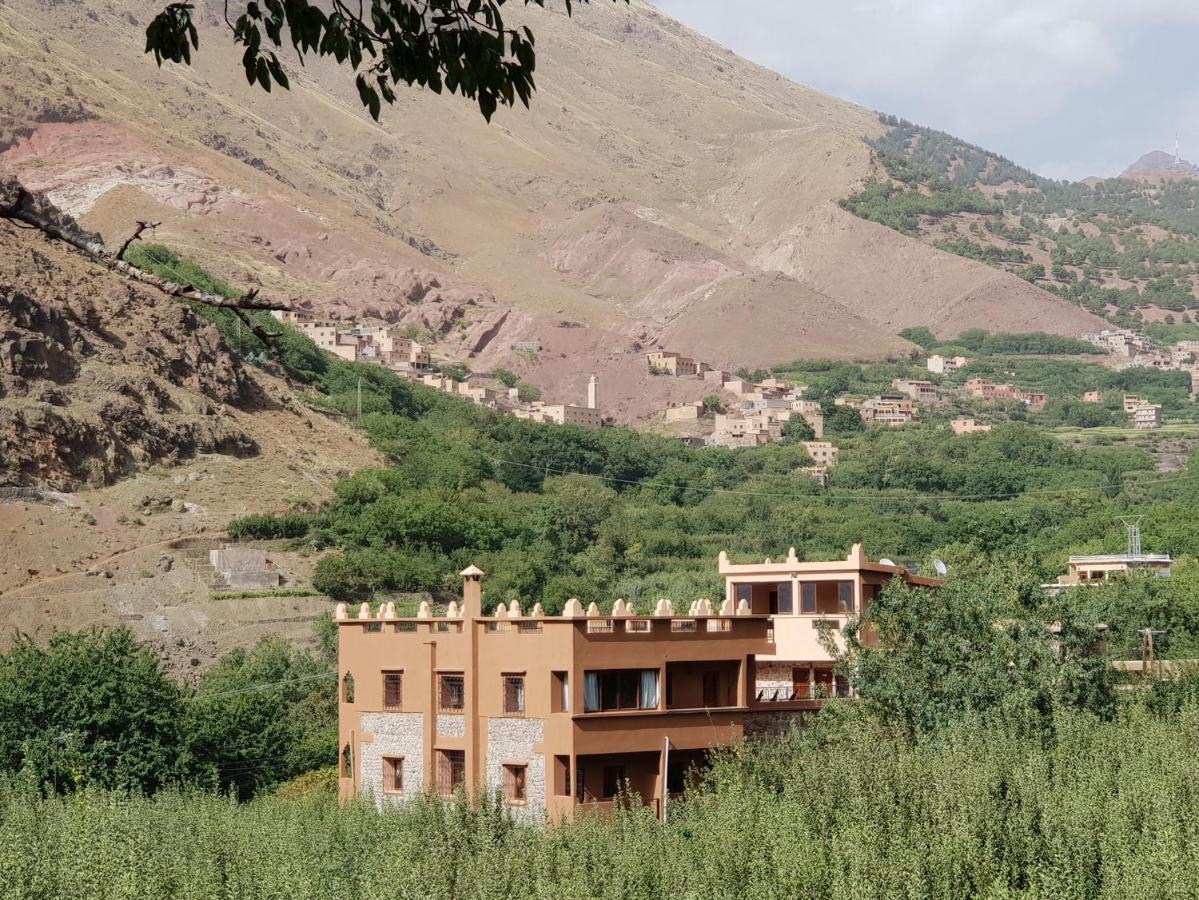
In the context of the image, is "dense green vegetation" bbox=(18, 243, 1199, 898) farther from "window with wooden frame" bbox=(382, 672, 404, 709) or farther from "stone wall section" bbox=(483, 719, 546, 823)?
"window with wooden frame" bbox=(382, 672, 404, 709)

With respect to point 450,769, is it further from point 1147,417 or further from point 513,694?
point 1147,417

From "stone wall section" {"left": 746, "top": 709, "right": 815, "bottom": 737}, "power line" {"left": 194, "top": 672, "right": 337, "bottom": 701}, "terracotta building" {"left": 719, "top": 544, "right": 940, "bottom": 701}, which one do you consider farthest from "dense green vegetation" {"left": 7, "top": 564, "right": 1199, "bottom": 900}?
"power line" {"left": 194, "top": 672, "right": 337, "bottom": 701}

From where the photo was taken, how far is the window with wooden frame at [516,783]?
39219 mm

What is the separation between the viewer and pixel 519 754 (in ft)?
129

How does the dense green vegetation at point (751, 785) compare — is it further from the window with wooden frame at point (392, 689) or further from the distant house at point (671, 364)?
the distant house at point (671, 364)

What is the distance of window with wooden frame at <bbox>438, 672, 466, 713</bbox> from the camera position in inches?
1601

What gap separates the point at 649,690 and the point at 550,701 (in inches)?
99.7

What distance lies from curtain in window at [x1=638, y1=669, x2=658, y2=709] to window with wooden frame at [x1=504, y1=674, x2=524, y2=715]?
2.52 m

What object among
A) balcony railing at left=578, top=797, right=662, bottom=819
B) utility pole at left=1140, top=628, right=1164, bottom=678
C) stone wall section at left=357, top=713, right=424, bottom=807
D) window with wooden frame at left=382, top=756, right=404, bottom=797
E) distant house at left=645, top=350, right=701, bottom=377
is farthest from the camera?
distant house at left=645, top=350, right=701, bottom=377

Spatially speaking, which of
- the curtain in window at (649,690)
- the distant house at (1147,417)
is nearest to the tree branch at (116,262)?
the curtain in window at (649,690)

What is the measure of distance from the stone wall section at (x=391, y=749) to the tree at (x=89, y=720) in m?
7.74

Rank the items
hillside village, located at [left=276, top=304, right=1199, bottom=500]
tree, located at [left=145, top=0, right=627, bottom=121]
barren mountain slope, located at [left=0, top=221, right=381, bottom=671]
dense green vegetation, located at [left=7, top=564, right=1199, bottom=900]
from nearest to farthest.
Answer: tree, located at [left=145, top=0, right=627, bottom=121]
dense green vegetation, located at [left=7, top=564, right=1199, bottom=900]
barren mountain slope, located at [left=0, top=221, right=381, bottom=671]
hillside village, located at [left=276, top=304, right=1199, bottom=500]

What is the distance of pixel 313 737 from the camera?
5506 cm

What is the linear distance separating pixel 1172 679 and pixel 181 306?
2913 inches
